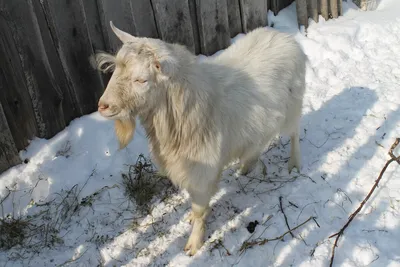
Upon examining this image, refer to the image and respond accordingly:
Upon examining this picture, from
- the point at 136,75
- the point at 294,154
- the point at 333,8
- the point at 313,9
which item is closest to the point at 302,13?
the point at 313,9

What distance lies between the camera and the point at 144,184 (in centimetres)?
373

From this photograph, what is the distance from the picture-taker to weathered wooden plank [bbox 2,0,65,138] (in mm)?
3498

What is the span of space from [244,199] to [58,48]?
2162 mm

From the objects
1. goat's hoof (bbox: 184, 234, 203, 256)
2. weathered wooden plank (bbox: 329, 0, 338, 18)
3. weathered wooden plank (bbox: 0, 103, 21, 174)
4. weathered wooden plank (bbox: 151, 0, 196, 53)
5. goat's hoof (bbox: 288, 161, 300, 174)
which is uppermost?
weathered wooden plank (bbox: 151, 0, 196, 53)

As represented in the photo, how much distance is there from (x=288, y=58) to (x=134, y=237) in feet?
6.30

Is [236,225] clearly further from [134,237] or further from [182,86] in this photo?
[182,86]

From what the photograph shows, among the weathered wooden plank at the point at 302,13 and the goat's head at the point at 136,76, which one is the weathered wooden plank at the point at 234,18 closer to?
the weathered wooden plank at the point at 302,13

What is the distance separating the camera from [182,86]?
2611mm

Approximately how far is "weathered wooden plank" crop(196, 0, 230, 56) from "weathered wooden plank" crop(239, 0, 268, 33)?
0.35m

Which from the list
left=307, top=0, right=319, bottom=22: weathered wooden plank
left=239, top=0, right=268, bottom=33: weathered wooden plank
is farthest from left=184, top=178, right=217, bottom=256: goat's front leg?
left=307, top=0, right=319, bottom=22: weathered wooden plank

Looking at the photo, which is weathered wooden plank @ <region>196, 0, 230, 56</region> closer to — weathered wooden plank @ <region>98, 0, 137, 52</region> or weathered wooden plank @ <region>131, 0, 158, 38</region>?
weathered wooden plank @ <region>131, 0, 158, 38</region>

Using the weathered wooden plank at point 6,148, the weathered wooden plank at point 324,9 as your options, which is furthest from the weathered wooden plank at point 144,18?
the weathered wooden plank at point 324,9

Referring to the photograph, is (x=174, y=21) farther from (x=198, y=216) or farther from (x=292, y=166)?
(x=198, y=216)

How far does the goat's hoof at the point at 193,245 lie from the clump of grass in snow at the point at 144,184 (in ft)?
1.69
